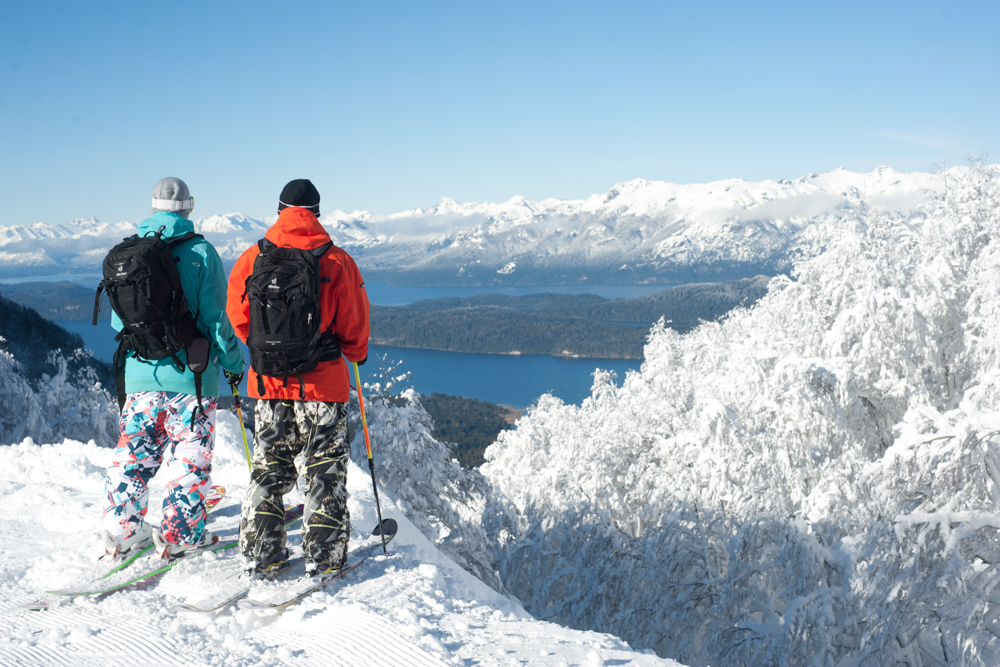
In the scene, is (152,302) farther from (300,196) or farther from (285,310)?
(300,196)

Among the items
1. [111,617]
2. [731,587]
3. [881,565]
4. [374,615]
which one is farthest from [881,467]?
[111,617]

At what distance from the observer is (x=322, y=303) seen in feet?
11.0

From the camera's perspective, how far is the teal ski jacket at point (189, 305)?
355 centimetres

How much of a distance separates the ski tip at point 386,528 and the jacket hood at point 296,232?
1997 millimetres

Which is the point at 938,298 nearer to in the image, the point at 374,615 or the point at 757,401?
the point at 757,401

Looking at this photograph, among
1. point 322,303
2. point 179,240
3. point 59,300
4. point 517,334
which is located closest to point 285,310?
point 322,303

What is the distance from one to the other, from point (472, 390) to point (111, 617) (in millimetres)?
110364

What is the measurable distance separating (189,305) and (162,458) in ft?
3.34

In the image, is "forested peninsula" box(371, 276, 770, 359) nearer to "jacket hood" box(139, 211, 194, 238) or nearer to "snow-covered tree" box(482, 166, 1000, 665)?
"snow-covered tree" box(482, 166, 1000, 665)

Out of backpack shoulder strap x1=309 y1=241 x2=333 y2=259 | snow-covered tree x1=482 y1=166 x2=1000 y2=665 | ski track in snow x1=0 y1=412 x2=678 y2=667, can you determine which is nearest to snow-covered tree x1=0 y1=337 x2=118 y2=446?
snow-covered tree x1=482 y1=166 x2=1000 y2=665

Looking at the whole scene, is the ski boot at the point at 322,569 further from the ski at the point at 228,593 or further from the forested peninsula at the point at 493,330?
the forested peninsula at the point at 493,330

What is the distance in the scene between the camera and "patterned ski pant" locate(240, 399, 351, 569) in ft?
11.4

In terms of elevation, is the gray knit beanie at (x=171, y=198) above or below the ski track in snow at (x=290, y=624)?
above

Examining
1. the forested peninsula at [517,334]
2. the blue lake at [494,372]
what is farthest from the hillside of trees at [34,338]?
the forested peninsula at [517,334]
